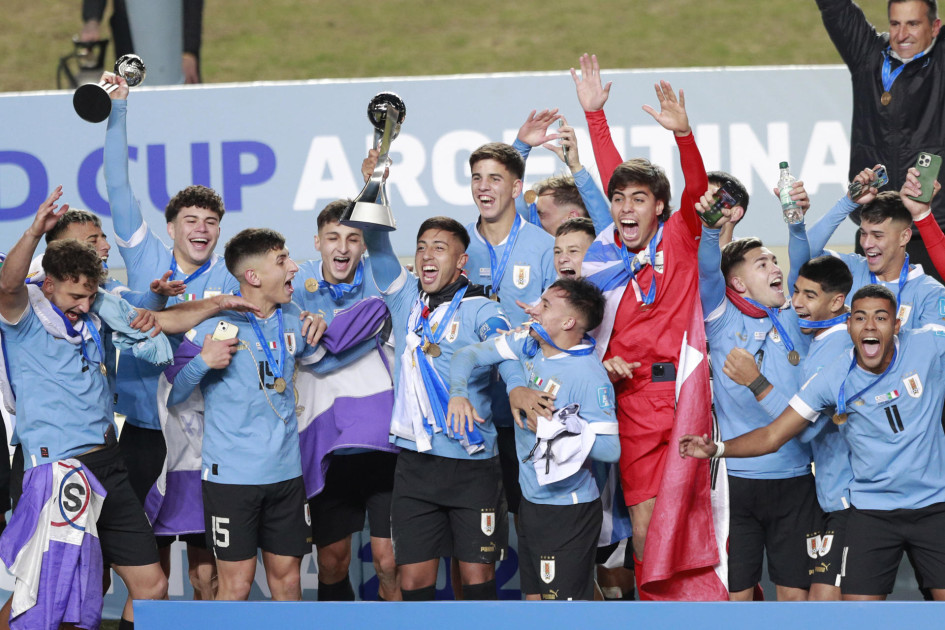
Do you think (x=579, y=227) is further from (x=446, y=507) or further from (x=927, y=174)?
(x=927, y=174)

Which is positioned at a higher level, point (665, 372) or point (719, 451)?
point (665, 372)

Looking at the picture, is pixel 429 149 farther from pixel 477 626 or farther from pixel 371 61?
pixel 371 61

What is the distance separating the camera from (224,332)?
5.00 metres

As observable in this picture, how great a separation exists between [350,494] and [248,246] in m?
1.31

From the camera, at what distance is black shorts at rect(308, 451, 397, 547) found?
554 cm

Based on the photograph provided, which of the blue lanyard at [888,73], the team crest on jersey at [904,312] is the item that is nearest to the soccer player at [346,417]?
the team crest on jersey at [904,312]

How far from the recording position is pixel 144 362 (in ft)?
18.1

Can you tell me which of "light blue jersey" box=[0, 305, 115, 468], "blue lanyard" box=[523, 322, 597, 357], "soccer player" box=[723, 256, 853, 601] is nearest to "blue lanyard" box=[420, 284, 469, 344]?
"blue lanyard" box=[523, 322, 597, 357]

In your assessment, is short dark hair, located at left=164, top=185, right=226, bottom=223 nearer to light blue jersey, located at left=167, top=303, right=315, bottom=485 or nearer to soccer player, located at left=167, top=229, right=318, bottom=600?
soccer player, located at left=167, top=229, right=318, bottom=600

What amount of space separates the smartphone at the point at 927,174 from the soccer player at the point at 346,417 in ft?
8.28

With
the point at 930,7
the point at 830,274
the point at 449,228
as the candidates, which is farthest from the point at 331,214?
the point at 930,7

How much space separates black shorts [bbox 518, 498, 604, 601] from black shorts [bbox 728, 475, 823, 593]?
0.75 m

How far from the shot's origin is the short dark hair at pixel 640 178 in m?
4.95

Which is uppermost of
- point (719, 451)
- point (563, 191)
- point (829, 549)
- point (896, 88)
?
point (896, 88)
